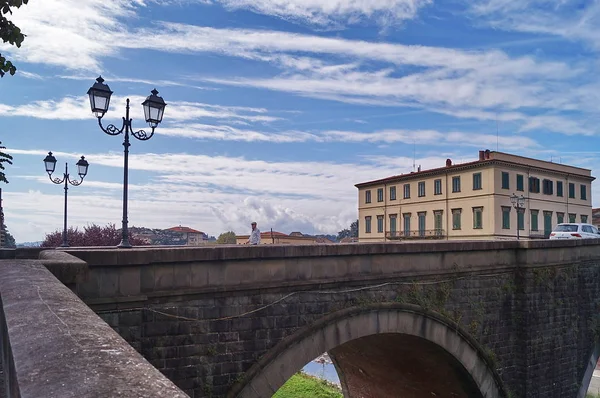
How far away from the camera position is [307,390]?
2200 centimetres

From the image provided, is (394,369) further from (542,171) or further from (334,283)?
(542,171)

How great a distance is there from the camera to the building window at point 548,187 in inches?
1663

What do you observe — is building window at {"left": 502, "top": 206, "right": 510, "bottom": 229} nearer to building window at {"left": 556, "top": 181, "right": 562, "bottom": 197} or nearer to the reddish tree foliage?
building window at {"left": 556, "top": 181, "right": 562, "bottom": 197}

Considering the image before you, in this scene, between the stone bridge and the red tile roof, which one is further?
the red tile roof

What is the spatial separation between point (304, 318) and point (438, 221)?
37.4 meters

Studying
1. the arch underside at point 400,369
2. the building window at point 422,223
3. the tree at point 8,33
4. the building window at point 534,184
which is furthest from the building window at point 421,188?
the tree at point 8,33

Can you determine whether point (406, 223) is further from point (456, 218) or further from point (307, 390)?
point (307, 390)

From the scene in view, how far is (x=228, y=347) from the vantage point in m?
7.16

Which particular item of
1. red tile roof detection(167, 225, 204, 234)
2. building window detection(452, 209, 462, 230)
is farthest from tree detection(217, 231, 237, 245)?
building window detection(452, 209, 462, 230)

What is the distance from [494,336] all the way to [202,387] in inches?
305

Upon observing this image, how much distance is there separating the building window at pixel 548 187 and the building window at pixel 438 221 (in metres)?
9.25

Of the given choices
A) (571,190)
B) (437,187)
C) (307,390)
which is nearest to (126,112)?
(307,390)

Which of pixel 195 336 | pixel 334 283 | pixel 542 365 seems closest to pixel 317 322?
pixel 334 283

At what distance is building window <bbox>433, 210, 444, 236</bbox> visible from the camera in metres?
43.1
